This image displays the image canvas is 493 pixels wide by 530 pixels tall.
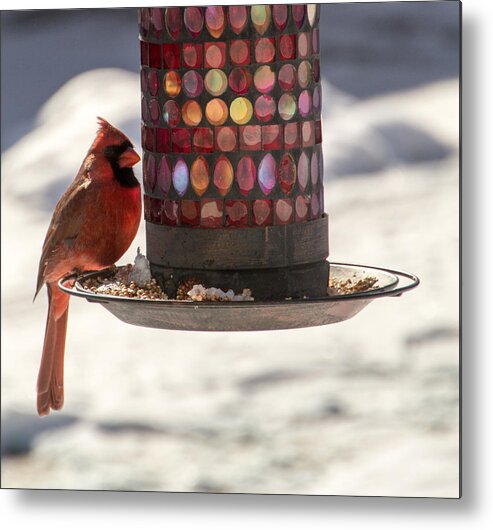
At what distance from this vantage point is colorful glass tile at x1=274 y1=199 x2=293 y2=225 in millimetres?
2111

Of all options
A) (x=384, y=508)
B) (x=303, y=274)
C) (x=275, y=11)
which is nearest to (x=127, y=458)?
(x=384, y=508)

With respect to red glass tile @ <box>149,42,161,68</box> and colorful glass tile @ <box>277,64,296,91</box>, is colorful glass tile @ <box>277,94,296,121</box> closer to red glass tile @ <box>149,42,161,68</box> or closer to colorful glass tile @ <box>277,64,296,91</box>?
colorful glass tile @ <box>277,64,296,91</box>

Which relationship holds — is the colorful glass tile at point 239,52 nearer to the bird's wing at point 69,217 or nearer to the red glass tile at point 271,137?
the red glass tile at point 271,137

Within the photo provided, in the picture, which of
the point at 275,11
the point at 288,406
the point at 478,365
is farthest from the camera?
the point at 288,406

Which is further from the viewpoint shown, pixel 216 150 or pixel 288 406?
pixel 288 406

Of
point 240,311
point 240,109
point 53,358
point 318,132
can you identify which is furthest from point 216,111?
point 53,358

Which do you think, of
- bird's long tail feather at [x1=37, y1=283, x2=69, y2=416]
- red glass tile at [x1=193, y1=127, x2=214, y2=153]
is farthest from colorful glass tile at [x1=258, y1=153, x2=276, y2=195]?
bird's long tail feather at [x1=37, y1=283, x2=69, y2=416]

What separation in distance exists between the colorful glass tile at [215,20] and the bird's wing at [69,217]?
0.51 meters

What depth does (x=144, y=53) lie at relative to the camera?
218cm

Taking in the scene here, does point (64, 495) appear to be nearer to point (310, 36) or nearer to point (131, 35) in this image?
point (131, 35)

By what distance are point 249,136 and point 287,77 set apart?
14 cm

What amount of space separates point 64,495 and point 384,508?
0.87 metres

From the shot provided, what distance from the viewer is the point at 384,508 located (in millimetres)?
2668

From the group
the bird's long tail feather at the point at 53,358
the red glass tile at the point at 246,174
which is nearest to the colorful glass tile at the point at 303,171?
the red glass tile at the point at 246,174
